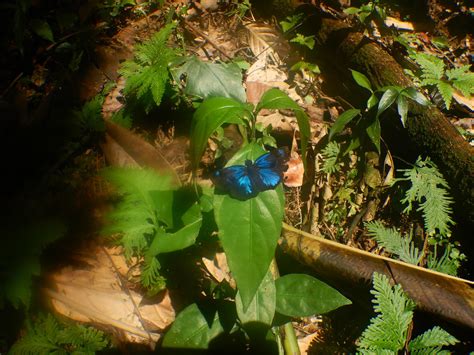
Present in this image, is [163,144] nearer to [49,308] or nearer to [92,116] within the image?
[92,116]

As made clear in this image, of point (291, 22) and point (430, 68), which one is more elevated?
point (291, 22)

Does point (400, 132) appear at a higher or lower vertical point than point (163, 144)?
higher

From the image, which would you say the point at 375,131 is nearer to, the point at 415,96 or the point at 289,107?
the point at 415,96

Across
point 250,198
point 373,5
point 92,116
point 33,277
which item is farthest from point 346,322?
point 373,5

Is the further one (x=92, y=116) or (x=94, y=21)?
(x=94, y=21)

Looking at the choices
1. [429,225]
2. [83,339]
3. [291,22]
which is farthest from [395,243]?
[291,22]
